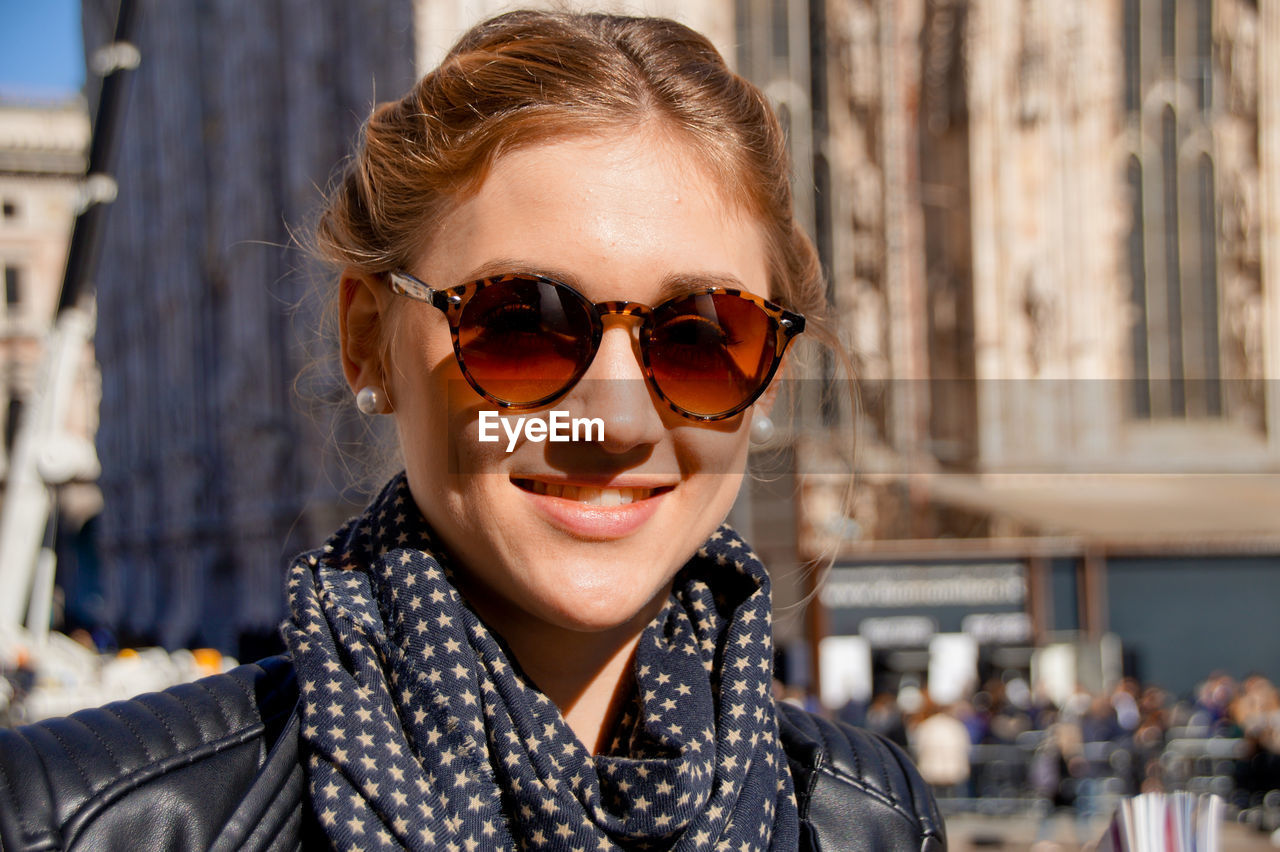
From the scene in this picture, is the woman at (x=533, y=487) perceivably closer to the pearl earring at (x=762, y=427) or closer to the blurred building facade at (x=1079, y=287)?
the pearl earring at (x=762, y=427)

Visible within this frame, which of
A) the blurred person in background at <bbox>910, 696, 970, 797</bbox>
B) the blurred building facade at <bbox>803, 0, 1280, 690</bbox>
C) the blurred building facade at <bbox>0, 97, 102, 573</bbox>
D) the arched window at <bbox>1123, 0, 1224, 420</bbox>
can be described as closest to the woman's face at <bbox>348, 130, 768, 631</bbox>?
the blurred person in background at <bbox>910, 696, 970, 797</bbox>

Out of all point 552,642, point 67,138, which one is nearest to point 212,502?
point 67,138

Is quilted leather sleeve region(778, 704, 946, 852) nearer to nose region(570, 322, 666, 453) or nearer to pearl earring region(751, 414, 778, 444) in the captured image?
pearl earring region(751, 414, 778, 444)

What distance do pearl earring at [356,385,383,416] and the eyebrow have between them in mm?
213

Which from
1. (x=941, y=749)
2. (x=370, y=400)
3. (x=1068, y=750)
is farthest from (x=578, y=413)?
(x=1068, y=750)

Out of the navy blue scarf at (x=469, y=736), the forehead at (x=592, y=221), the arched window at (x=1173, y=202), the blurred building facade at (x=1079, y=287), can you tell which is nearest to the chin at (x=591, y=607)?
the navy blue scarf at (x=469, y=736)

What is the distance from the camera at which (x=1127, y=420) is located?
50.9 feet

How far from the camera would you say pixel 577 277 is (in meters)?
1.19

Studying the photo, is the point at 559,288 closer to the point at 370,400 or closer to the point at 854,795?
the point at 370,400

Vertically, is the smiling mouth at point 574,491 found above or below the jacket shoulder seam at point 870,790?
above

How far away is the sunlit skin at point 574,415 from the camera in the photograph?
46.5 inches

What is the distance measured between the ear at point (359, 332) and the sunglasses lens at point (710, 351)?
1.16 ft

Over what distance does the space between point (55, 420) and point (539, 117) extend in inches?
291

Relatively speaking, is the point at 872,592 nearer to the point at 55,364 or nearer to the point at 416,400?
the point at 55,364
